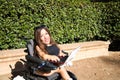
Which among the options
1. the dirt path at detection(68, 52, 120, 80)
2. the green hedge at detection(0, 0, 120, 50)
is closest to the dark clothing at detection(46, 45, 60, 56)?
the green hedge at detection(0, 0, 120, 50)

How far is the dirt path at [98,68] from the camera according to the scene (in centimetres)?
774

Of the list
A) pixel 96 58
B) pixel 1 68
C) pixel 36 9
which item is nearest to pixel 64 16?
pixel 36 9

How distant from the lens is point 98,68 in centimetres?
846

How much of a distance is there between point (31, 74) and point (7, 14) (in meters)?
2.38

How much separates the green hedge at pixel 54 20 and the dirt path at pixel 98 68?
104cm

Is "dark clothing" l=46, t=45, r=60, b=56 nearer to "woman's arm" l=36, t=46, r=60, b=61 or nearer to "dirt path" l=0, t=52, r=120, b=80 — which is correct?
"woman's arm" l=36, t=46, r=60, b=61

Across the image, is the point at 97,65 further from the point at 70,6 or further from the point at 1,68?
the point at 1,68

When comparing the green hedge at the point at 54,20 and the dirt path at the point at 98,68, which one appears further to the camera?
the green hedge at the point at 54,20

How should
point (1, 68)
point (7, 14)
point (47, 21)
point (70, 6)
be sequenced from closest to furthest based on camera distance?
point (1, 68), point (7, 14), point (47, 21), point (70, 6)

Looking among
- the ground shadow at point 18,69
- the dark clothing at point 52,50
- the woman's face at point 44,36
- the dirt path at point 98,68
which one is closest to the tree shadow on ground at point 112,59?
the dirt path at point 98,68

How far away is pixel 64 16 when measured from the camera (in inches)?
356

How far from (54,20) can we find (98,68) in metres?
1.91

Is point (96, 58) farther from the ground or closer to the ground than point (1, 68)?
closer to the ground

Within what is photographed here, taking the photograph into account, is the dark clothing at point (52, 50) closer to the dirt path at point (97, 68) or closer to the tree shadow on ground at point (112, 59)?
the dirt path at point (97, 68)
